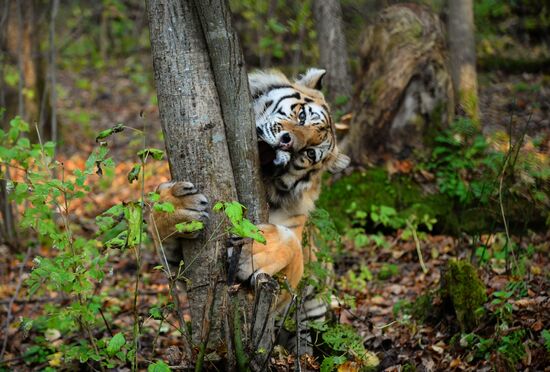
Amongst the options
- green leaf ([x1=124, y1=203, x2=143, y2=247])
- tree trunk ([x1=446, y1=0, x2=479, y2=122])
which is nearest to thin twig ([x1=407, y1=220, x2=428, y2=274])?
tree trunk ([x1=446, y1=0, x2=479, y2=122])

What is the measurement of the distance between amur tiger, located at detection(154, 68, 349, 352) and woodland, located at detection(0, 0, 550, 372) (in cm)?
9

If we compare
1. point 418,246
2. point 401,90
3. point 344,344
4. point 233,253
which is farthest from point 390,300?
point 233,253

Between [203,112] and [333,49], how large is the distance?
525 centimetres

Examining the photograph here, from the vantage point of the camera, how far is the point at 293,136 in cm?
359

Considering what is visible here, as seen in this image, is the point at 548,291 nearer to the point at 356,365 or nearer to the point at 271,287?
the point at 356,365

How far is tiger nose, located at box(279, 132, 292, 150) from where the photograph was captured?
3.44 m

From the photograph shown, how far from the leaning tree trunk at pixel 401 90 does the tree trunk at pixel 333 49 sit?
2.90ft

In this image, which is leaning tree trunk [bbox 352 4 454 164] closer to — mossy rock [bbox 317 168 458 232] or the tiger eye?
mossy rock [bbox 317 168 458 232]

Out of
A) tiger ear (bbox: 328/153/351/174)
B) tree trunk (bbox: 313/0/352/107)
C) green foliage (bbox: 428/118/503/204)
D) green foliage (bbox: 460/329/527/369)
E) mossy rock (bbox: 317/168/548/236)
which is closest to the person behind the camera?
green foliage (bbox: 460/329/527/369)

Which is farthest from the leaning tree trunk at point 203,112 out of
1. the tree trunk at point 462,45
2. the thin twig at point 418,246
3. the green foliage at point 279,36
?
the green foliage at point 279,36

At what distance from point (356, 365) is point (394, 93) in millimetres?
3987

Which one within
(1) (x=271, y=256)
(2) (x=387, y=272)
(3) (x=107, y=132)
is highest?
(3) (x=107, y=132)

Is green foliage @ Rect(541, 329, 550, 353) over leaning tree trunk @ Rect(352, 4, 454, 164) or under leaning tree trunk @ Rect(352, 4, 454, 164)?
under

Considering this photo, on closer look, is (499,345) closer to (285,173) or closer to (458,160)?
(285,173)
